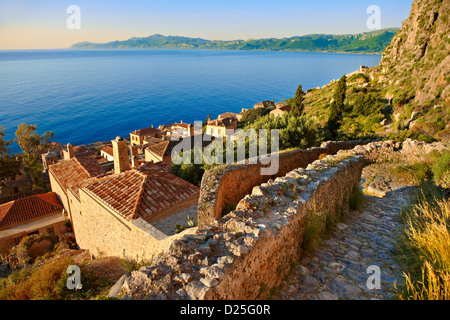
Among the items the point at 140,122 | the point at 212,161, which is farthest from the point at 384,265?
the point at 140,122

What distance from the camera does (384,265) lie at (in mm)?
4074

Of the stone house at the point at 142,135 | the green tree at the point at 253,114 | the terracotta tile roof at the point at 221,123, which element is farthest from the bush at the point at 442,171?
the green tree at the point at 253,114

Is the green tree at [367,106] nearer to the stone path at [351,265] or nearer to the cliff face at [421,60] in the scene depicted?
the cliff face at [421,60]

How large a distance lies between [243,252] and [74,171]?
20621mm

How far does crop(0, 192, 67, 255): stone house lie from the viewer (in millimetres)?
17219

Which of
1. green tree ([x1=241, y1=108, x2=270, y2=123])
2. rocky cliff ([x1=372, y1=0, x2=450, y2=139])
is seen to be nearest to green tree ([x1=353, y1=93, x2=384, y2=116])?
rocky cliff ([x1=372, y1=0, x2=450, y2=139])

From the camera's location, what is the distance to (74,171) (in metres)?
20.2

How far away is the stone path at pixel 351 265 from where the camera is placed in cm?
346

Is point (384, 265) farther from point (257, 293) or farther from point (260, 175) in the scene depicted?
point (260, 175)

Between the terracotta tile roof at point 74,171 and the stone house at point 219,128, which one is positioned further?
the stone house at point 219,128

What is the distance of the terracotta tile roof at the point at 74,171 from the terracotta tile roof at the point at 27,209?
5.90ft

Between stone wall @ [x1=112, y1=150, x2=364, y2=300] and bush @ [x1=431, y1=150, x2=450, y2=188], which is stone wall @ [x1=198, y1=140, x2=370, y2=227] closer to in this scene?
stone wall @ [x1=112, y1=150, x2=364, y2=300]

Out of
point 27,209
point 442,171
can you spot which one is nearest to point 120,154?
point 27,209

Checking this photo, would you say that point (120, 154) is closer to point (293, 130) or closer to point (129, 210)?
point (129, 210)
